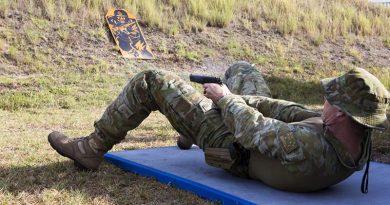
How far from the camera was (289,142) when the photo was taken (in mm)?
2012

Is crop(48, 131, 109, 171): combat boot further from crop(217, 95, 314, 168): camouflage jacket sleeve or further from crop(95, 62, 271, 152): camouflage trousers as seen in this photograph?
crop(217, 95, 314, 168): camouflage jacket sleeve

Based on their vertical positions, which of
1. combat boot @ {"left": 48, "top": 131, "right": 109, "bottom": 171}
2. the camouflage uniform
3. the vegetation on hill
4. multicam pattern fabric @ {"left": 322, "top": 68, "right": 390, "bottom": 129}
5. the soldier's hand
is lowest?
the vegetation on hill

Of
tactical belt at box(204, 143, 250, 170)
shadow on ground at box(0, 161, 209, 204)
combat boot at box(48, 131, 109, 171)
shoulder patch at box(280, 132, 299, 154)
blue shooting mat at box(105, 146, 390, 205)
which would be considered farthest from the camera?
combat boot at box(48, 131, 109, 171)

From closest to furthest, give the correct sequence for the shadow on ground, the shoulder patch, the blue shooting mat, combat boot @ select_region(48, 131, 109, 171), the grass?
the shoulder patch < the blue shooting mat < the shadow on ground < combat boot @ select_region(48, 131, 109, 171) < the grass

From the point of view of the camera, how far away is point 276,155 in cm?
205

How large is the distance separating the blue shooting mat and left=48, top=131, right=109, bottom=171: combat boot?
9.6 inches

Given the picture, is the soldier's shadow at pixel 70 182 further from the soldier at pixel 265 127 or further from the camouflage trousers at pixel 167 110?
the camouflage trousers at pixel 167 110

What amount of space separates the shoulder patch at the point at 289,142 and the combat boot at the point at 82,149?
1.05 meters

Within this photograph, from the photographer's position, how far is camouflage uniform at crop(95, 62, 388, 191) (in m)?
2.03

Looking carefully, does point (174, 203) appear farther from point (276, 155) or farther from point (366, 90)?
point (366, 90)

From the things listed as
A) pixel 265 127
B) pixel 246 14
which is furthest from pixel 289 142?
pixel 246 14

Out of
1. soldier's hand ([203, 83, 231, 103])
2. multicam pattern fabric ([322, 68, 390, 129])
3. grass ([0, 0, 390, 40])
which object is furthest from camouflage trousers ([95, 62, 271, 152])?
grass ([0, 0, 390, 40])

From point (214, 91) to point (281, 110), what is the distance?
1.11 feet

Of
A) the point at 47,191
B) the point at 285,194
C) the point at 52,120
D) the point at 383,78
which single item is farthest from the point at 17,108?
the point at 383,78
